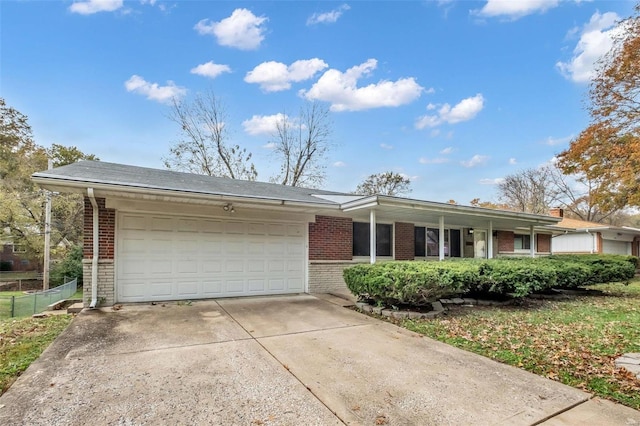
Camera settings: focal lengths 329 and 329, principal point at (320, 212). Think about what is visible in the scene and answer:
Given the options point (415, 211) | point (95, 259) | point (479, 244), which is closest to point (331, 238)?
point (415, 211)

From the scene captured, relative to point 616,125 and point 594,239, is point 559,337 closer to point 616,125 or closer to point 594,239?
point 616,125

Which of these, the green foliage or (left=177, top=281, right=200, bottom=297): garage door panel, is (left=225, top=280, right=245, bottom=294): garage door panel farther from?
the green foliage

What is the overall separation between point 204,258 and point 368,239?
5223mm

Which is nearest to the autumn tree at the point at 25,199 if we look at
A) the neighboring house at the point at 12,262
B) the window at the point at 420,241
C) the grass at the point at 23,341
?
the neighboring house at the point at 12,262

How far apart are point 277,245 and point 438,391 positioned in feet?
20.8

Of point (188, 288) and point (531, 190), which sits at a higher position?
point (531, 190)

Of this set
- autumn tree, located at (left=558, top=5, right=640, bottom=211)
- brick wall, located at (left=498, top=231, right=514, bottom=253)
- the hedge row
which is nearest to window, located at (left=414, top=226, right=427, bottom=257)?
the hedge row

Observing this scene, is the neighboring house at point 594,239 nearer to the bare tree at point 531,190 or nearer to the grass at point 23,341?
the bare tree at point 531,190

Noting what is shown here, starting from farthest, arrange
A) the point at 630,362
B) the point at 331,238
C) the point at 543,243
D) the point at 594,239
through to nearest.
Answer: the point at 594,239, the point at 543,243, the point at 331,238, the point at 630,362

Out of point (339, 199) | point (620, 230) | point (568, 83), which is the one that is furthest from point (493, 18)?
point (620, 230)

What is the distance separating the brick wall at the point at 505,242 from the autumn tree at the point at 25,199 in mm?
24541

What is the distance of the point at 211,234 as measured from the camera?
26.9 feet

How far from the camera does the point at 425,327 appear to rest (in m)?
5.80

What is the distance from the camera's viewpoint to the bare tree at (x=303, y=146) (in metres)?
24.0
